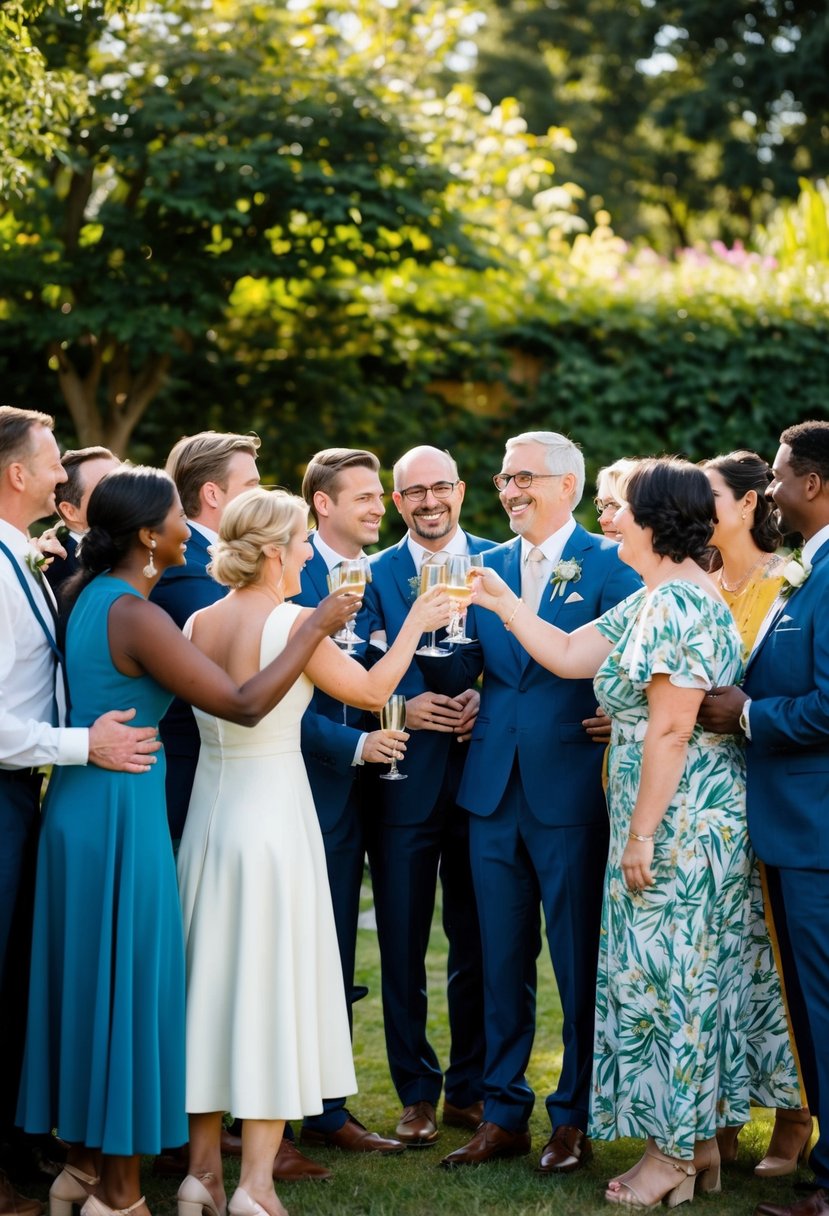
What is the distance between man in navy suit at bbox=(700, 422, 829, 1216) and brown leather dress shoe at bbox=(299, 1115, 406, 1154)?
4.52 ft

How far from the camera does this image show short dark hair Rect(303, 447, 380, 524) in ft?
17.6

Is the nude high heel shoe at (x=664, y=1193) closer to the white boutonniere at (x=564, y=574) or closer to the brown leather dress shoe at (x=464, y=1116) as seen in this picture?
the brown leather dress shoe at (x=464, y=1116)

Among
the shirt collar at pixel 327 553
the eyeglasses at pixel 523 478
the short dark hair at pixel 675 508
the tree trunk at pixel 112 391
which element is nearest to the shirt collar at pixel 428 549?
the shirt collar at pixel 327 553

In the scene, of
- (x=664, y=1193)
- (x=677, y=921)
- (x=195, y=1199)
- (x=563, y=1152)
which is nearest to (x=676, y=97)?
(x=677, y=921)

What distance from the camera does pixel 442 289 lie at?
428 inches

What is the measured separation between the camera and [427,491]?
209 inches

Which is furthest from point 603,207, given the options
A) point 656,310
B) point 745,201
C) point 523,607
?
point 523,607

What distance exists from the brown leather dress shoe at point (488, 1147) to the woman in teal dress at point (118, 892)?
1.22m

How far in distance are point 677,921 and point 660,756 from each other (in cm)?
52

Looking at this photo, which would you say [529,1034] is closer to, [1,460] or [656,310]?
[1,460]

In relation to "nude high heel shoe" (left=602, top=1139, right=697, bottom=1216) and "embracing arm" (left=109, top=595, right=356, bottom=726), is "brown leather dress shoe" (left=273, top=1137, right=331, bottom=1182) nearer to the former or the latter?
"nude high heel shoe" (left=602, top=1139, right=697, bottom=1216)

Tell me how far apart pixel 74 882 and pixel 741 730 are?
6.91 ft

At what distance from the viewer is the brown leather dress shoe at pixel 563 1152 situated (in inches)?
187

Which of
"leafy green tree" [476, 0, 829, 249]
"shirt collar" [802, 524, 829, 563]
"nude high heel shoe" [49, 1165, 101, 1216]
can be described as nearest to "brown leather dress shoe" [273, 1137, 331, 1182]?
"nude high heel shoe" [49, 1165, 101, 1216]
